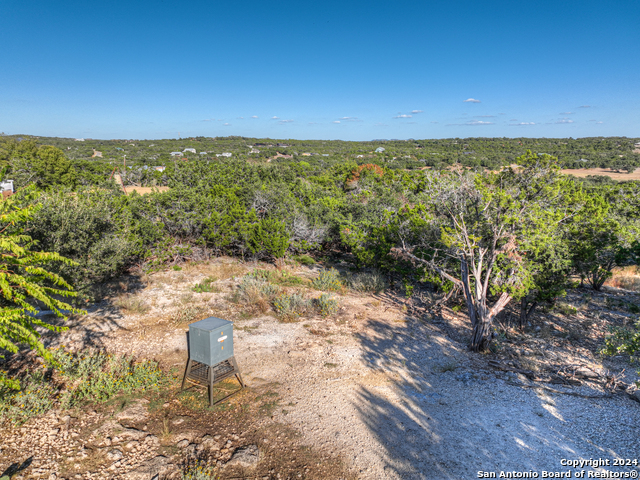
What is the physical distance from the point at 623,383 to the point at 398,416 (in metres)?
5.25

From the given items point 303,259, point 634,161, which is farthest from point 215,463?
point 634,161

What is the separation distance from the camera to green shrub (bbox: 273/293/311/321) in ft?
33.2

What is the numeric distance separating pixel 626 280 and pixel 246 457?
19421 mm

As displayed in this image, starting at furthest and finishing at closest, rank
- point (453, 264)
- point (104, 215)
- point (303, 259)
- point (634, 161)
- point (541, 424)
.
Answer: point (634, 161)
point (303, 259)
point (453, 264)
point (104, 215)
point (541, 424)

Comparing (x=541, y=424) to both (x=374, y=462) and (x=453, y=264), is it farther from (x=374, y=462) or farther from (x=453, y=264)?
(x=453, y=264)

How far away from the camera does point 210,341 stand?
18.8 ft

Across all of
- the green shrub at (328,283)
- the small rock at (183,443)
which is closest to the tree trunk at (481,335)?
the green shrub at (328,283)

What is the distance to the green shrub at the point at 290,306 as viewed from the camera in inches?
399

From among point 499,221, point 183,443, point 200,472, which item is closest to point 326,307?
point 499,221

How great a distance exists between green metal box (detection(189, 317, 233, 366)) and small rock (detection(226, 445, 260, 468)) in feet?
4.75

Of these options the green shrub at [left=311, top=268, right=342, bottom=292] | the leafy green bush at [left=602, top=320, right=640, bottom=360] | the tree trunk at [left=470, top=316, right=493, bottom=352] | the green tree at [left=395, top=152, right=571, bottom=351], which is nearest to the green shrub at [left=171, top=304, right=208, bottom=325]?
the green shrub at [left=311, top=268, right=342, bottom=292]

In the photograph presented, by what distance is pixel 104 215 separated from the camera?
371 inches

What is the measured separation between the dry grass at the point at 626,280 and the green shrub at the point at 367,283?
37.6ft

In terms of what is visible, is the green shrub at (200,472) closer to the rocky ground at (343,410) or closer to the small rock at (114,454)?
the rocky ground at (343,410)
